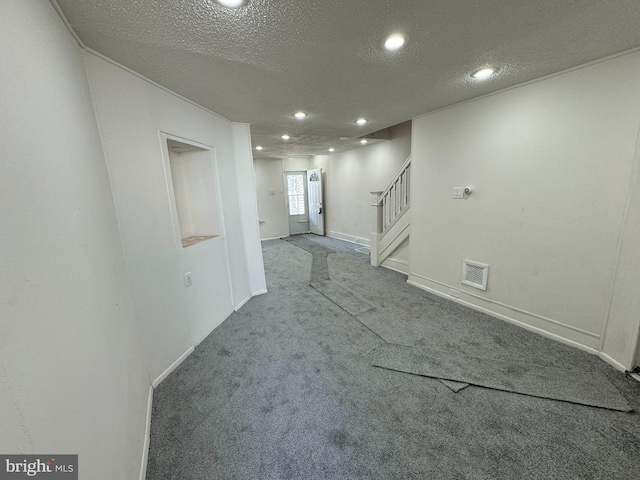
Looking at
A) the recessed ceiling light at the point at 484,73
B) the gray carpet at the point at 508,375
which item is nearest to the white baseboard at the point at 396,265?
the gray carpet at the point at 508,375

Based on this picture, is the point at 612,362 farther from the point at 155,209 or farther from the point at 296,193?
the point at 296,193

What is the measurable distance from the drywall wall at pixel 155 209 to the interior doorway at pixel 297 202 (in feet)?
16.2

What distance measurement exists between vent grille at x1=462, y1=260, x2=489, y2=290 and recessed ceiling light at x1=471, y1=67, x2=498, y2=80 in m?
1.87

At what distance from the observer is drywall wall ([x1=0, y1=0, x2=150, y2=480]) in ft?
2.15

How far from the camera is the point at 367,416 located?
161 centimetres

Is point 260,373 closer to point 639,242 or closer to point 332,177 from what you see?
point 639,242

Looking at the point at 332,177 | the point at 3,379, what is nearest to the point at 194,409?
the point at 3,379

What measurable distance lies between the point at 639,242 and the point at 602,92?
3.80ft

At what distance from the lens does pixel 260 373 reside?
80.2 inches

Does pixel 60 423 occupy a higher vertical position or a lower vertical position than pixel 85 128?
lower

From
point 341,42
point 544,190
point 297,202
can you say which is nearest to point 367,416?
point 341,42

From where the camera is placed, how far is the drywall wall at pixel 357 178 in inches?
196

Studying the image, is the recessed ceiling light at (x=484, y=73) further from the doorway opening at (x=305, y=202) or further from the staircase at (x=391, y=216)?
the doorway opening at (x=305, y=202)

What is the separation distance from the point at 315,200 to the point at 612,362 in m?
6.56
